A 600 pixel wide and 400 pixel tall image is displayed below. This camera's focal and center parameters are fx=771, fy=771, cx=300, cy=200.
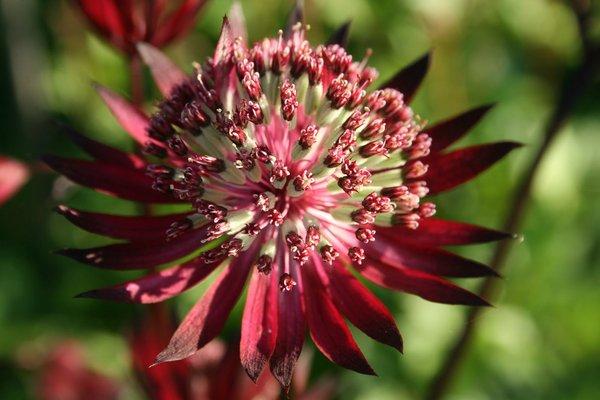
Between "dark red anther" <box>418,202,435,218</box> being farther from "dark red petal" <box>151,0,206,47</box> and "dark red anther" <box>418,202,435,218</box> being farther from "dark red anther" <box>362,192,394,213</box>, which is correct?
"dark red petal" <box>151,0,206,47</box>

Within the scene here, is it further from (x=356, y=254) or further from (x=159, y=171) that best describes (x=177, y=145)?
(x=356, y=254)

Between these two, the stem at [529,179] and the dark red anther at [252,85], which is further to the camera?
the stem at [529,179]

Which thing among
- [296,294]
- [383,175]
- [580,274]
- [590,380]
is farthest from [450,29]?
[296,294]

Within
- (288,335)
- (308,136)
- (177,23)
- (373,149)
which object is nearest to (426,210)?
(373,149)

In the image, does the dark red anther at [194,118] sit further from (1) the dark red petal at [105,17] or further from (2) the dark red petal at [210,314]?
(1) the dark red petal at [105,17]

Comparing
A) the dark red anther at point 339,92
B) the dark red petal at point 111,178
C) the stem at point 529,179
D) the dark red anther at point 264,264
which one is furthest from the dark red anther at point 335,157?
the stem at point 529,179

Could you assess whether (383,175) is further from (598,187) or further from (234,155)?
(598,187)
